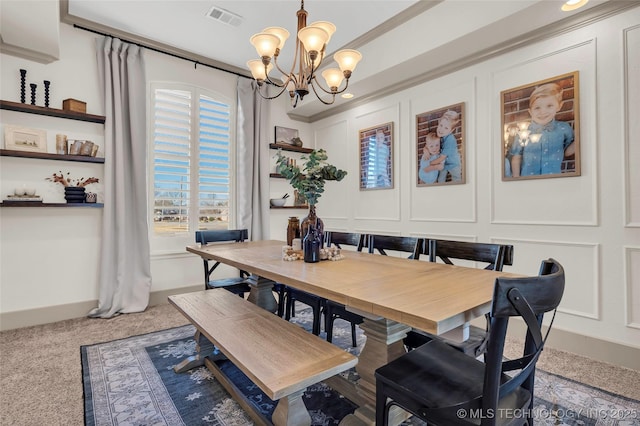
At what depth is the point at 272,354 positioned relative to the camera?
140 cm

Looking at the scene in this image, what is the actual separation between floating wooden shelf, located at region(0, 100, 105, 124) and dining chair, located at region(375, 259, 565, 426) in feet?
12.3

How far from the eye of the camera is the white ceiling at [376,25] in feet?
8.38

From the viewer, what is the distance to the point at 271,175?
15.5ft

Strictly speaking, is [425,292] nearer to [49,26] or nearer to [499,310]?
[499,310]

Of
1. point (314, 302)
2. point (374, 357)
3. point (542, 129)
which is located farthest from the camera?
point (542, 129)

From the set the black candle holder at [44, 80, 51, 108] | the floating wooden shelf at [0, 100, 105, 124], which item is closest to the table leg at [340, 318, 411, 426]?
the floating wooden shelf at [0, 100, 105, 124]

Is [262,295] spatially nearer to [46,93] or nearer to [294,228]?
[294,228]

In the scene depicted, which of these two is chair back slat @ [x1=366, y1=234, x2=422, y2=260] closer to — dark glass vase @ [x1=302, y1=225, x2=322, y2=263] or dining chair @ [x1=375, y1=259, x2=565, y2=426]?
dark glass vase @ [x1=302, y1=225, x2=322, y2=263]

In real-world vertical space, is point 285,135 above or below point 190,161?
above

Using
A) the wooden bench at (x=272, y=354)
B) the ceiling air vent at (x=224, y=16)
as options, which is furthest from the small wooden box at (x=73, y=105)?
the wooden bench at (x=272, y=354)

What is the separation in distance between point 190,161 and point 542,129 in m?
3.80

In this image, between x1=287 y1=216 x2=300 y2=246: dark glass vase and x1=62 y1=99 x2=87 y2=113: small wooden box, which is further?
x1=62 y1=99 x2=87 y2=113: small wooden box

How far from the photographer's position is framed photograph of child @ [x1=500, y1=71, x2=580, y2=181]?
2.50 metres

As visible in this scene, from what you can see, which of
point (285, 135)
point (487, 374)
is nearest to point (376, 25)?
point (285, 135)
